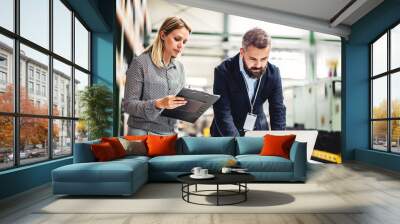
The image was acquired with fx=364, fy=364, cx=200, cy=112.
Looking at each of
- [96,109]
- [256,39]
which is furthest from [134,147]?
[256,39]

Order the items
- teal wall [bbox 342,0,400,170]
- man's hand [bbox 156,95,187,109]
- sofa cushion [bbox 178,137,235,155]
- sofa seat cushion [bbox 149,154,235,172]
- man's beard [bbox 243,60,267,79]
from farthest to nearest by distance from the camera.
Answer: teal wall [bbox 342,0,400,170] → man's beard [bbox 243,60,267,79] → man's hand [bbox 156,95,187,109] → sofa cushion [bbox 178,137,235,155] → sofa seat cushion [bbox 149,154,235,172]

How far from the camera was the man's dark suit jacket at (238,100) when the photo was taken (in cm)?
793

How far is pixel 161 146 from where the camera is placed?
6.08 m

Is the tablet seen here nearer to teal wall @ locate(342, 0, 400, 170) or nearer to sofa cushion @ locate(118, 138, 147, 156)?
sofa cushion @ locate(118, 138, 147, 156)

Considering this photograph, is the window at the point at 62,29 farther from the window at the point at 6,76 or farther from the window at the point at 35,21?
the window at the point at 6,76

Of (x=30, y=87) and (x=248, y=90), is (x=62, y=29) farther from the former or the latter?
(x=248, y=90)

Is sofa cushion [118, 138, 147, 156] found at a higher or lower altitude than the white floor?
higher

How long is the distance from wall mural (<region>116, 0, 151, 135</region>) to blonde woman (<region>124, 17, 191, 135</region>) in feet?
0.39

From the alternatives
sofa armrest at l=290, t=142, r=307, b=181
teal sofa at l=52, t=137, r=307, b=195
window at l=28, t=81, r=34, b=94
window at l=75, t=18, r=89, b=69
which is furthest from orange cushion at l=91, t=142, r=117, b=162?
sofa armrest at l=290, t=142, r=307, b=181

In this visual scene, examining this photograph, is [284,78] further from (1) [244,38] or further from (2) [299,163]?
(2) [299,163]

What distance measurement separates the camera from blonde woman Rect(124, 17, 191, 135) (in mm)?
7578

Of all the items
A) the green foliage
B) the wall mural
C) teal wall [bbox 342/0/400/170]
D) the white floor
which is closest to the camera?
the white floor

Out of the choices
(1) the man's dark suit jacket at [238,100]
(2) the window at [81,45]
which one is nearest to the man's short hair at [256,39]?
(1) the man's dark suit jacket at [238,100]

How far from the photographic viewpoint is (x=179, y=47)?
7957mm
